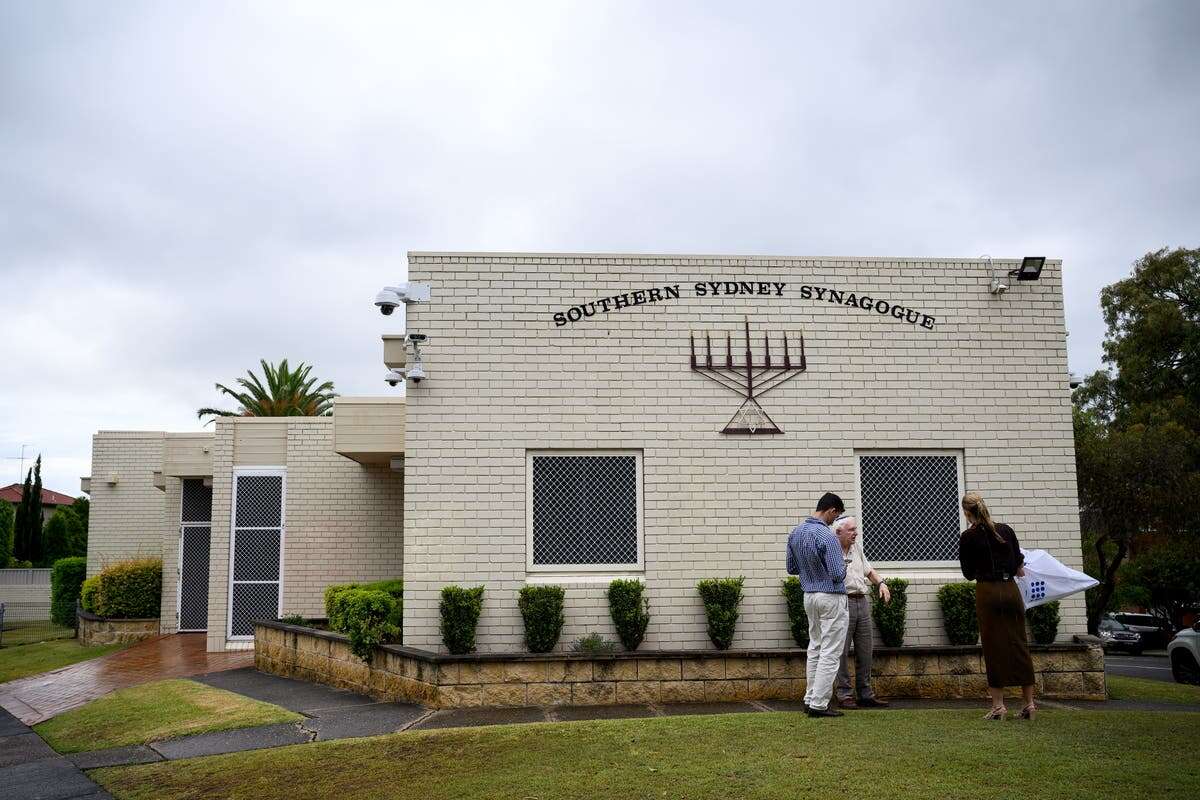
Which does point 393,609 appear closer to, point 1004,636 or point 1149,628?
point 1004,636

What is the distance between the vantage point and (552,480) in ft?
33.5

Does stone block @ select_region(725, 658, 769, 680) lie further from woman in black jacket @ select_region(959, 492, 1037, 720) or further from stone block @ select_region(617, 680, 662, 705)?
woman in black jacket @ select_region(959, 492, 1037, 720)

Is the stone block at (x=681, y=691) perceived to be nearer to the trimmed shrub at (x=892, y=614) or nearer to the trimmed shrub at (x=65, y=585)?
the trimmed shrub at (x=892, y=614)

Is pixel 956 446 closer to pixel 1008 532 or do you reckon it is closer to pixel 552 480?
pixel 1008 532

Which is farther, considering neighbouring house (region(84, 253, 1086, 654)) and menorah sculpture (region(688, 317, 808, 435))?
menorah sculpture (region(688, 317, 808, 435))

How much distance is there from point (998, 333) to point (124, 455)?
694 inches

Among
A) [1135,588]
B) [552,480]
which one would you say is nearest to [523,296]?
[552,480]

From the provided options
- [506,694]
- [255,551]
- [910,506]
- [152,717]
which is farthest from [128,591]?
[910,506]

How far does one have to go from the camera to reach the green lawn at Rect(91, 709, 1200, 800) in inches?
221

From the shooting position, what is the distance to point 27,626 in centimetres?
2533

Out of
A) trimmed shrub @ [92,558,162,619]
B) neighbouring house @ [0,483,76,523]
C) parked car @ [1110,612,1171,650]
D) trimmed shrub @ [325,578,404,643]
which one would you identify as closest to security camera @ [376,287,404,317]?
trimmed shrub @ [325,578,404,643]

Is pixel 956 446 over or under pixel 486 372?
under

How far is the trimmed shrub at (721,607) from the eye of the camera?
9.73 metres

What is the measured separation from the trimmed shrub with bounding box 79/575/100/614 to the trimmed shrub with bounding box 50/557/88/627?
12.4 feet
